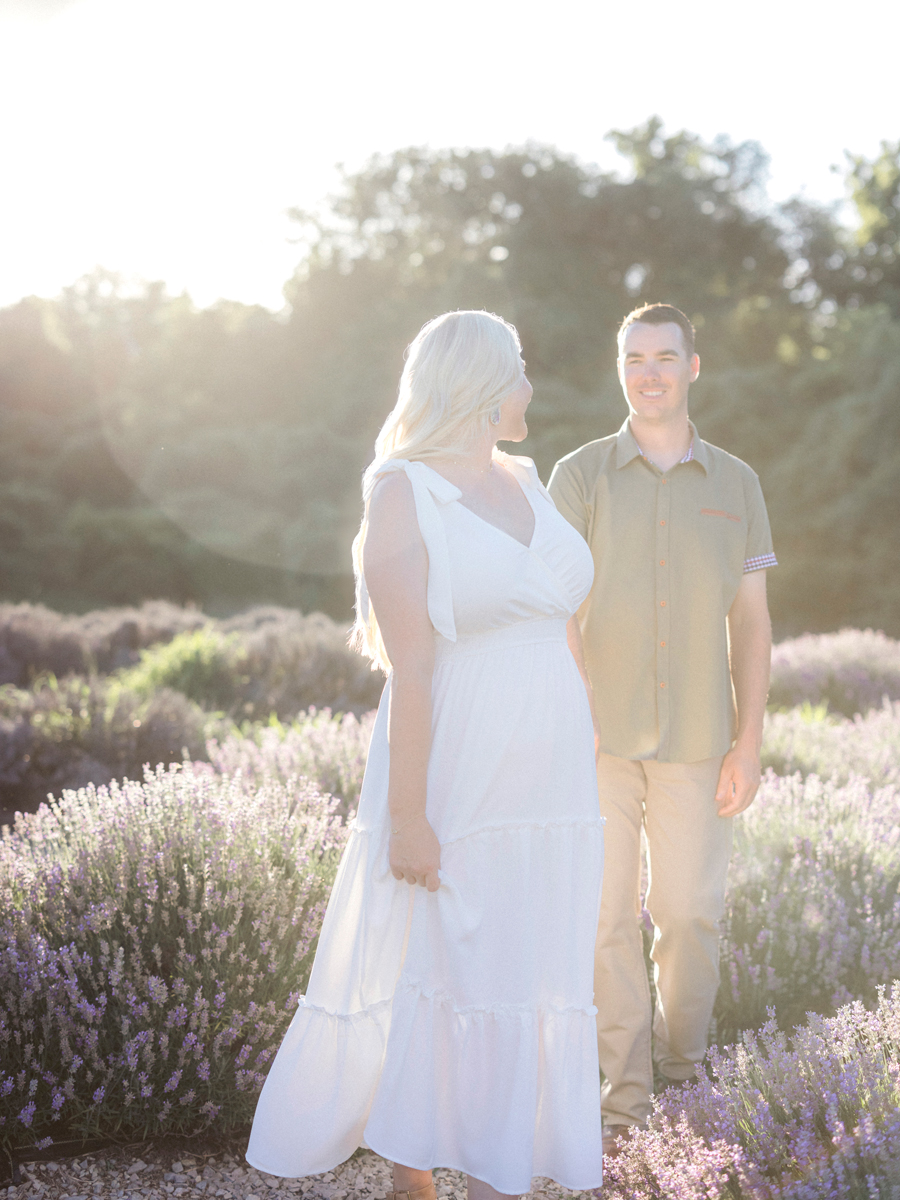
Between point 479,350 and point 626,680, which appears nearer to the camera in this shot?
point 479,350

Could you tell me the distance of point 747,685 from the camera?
3037 millimetres

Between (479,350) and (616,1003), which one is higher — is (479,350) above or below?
above

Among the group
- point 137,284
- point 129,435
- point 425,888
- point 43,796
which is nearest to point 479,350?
point 425,888

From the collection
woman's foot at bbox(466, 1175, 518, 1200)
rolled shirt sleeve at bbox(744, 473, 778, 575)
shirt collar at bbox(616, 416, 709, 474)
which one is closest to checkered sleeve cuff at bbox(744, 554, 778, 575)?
rolled shirt sleeve at bbox(744, 473, 778, 575)

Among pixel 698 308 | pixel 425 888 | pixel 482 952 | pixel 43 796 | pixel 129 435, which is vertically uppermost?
pixel 698 308

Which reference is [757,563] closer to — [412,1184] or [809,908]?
[809,908]

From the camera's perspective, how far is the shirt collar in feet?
9.86

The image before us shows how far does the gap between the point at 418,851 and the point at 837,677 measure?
304 inches

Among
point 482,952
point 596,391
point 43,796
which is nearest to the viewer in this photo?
point 482,952

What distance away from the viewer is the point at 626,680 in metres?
3.00

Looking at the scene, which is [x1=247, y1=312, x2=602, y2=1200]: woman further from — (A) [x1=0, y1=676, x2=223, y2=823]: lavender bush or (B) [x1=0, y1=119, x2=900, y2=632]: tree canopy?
(B) [x1=0, y1=119, x2=900, y2=632]: tree canopy

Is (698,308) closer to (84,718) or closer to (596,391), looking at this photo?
(596,391)

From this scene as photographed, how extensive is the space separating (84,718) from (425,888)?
181 inches

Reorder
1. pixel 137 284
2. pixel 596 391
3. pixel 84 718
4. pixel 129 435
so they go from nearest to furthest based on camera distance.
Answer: pixel 84 718, pixel 596 391, pixel 129 435, pixel 137 284
